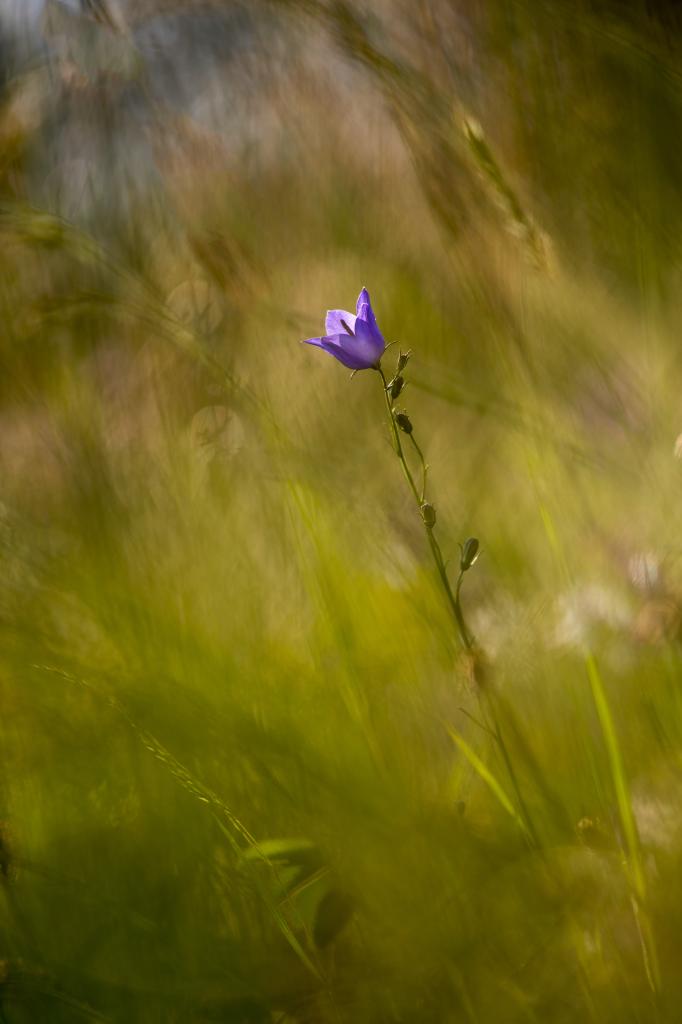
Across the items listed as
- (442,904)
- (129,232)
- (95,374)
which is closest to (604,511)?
(442,904)

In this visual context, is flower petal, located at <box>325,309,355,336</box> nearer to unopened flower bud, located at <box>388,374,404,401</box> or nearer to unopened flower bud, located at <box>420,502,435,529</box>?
unopened flower bud, located at <box>388,374,404,401</box>

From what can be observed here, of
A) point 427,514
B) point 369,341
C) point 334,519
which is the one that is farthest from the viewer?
point 334,519

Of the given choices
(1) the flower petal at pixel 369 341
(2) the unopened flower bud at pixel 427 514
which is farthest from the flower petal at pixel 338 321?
(2) the unopened flower bud at pixel 427 514

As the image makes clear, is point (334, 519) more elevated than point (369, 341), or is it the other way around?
point (369, 341)

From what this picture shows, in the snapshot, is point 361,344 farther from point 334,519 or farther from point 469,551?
point 334,519

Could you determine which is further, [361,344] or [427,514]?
[361,344]

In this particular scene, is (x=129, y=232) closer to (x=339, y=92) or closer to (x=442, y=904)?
(x=339, y=92)

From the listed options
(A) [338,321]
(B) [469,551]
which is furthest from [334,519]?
(B) [469,551]
